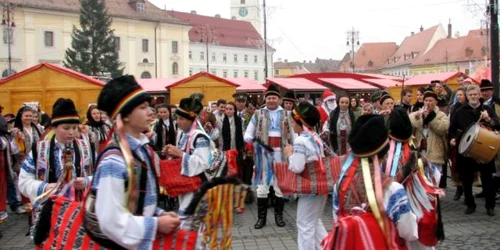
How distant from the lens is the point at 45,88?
52.3 feet

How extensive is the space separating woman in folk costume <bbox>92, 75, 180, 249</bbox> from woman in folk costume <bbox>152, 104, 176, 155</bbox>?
684cm

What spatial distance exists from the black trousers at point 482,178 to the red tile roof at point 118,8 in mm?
57511

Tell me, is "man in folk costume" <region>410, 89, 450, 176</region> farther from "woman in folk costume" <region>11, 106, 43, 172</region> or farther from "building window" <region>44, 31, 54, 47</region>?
"building window" <region>44, 31, 54, 47</region>

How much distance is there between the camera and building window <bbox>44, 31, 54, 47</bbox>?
5991 centimetres

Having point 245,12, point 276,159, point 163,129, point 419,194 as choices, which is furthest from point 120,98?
point 245,12

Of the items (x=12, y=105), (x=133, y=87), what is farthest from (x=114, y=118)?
(x=12, y=105)

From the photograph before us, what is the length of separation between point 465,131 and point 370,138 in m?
5.04

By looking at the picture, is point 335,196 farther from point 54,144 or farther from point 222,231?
point 54,144

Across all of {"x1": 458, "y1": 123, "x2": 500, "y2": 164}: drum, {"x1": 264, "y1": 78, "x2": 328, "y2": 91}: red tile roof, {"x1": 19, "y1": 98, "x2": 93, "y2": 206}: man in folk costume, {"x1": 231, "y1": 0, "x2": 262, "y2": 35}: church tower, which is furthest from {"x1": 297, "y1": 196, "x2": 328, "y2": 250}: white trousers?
{"x1": 231, "y1": 0, "x2": 262, "y2": 35}: church tower

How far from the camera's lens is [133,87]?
9.23 feet

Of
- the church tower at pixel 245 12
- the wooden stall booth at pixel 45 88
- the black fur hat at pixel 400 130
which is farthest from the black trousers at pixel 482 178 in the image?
the church tower at pixel 245 12

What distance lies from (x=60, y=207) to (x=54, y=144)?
2354 millimetres

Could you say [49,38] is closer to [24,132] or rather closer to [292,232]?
[24,132]

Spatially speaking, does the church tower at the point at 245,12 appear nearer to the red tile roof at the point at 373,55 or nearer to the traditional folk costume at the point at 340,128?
the red tile roof at the point at 373,55
